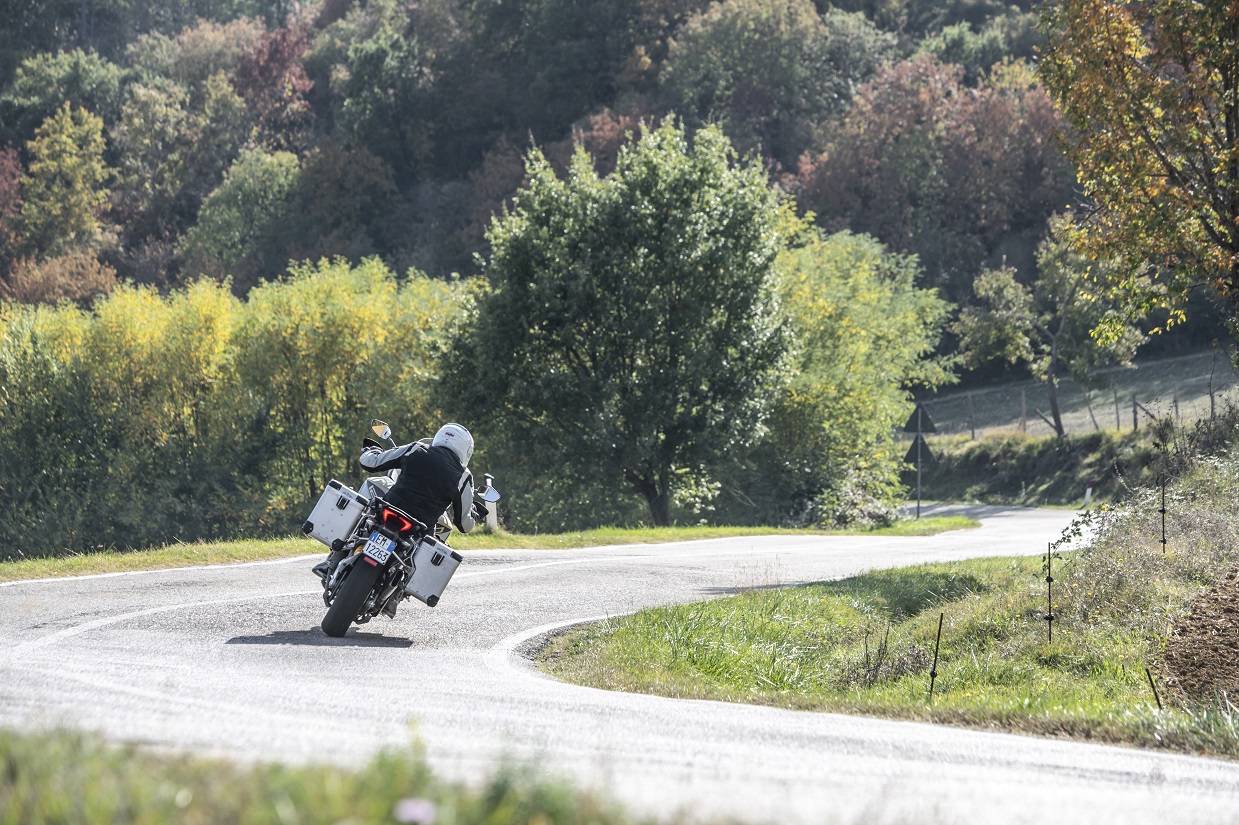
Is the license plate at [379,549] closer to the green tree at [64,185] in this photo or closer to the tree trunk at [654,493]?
the tree trunk at [654,493]

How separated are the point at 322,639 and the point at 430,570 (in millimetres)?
956

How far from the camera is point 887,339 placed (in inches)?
1631

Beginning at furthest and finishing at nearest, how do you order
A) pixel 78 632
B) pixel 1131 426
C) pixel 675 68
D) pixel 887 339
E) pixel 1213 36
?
pixel 675 68
pixel 1131 426
pixel 887 339
pixel 1213 36
pixel 78 632

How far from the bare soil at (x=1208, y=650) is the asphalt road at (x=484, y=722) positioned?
134 inches

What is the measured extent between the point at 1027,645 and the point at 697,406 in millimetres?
18819

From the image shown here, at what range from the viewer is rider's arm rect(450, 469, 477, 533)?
10914 mm

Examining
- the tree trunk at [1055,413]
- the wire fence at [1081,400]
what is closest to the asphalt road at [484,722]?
the wire fence at [1081,400]

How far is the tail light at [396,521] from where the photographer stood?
10352 mm

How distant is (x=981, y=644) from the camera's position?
1242 cm

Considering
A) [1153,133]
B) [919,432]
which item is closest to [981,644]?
[1153,133]

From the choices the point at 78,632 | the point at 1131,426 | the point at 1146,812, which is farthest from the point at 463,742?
the point at 1131,426

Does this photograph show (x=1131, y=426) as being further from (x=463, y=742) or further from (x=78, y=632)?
(x=463, y=742)

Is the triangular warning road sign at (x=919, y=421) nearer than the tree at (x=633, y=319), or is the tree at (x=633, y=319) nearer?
the tree at (x=633, y=319)

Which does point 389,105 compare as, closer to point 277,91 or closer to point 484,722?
point 277,91
